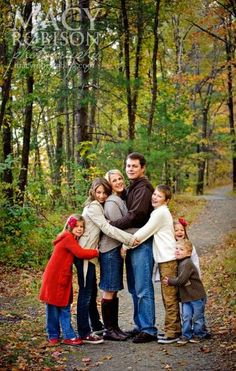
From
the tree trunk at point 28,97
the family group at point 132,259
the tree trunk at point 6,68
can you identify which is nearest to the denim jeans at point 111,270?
the family group at point 132,259

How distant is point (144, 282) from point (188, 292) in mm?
546

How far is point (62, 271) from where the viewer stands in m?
6.03

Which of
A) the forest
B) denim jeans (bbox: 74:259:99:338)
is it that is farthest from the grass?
the forest

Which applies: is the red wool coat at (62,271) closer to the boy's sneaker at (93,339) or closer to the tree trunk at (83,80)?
the boy's sneaker at (93,339)

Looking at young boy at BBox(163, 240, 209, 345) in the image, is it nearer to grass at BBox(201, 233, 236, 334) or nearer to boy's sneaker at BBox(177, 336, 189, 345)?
boy's sneaker at BBox(177, 336, 189, 345)

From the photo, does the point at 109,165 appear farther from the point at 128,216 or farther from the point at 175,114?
the point at 128,216

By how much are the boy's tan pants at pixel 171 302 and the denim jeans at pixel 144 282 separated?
170 mm

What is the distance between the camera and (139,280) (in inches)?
242

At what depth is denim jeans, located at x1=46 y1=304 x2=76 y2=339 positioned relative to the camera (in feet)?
19.8

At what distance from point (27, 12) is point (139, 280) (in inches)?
355

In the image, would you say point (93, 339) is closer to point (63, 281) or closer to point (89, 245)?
point (63, 281)

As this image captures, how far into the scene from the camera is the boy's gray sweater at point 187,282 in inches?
238

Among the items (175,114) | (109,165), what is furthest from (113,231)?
(175,114)

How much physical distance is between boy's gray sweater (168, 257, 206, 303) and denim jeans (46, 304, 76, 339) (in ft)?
4.28
